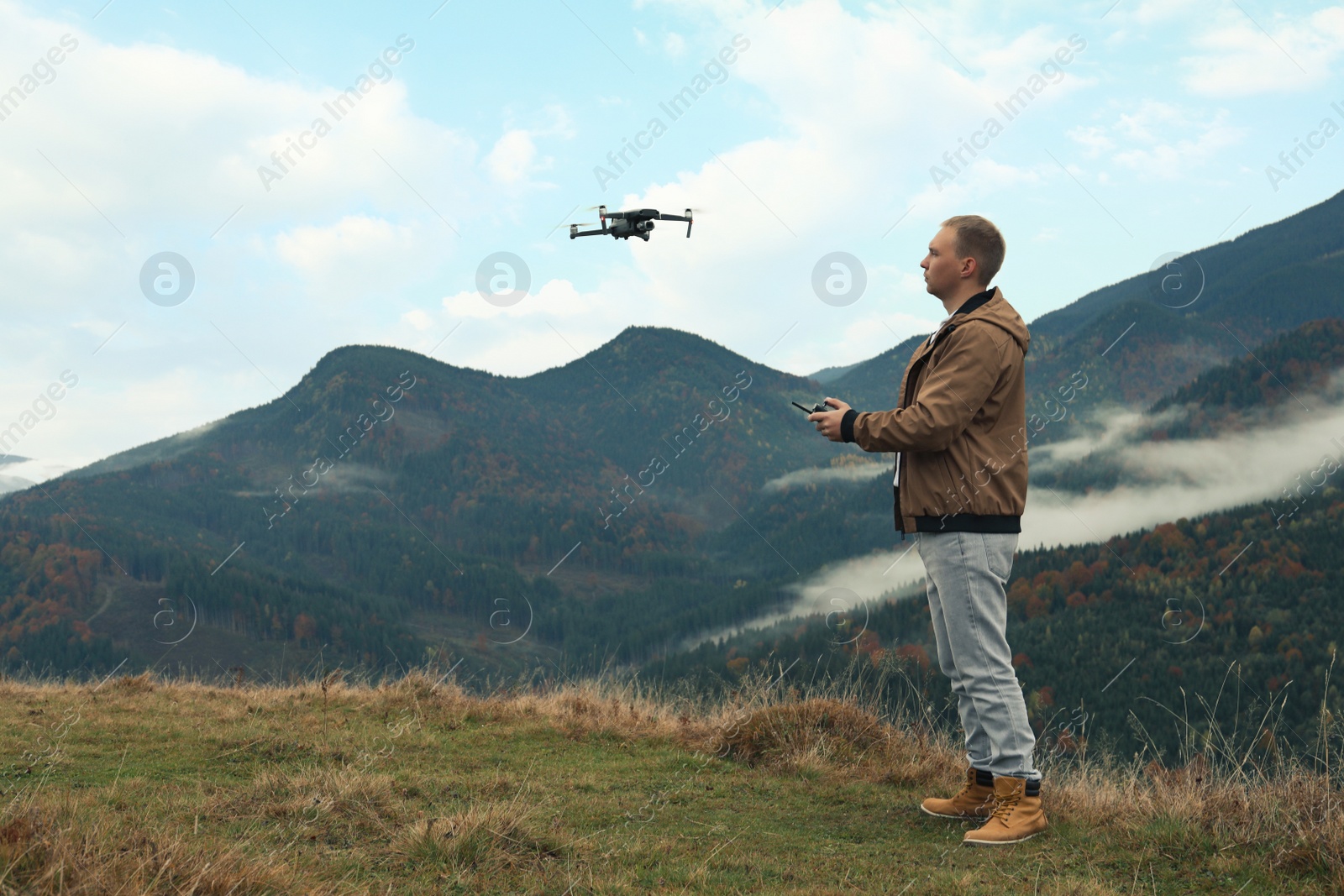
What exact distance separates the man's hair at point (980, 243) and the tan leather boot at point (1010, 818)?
2.26 metres

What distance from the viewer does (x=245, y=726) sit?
637 cm

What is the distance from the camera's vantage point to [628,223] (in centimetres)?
1038

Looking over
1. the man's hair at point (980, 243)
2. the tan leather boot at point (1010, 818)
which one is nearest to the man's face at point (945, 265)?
the man's hair at point (980, 243)

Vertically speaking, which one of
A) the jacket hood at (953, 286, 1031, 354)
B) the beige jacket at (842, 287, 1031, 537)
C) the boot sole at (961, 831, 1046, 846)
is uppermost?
the jacket hood at (953, 286, 1031, 354)

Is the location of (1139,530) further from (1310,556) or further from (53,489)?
(53,489)

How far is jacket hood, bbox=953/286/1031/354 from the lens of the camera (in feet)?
12.7

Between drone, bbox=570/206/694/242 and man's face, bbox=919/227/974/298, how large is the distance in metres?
6.40

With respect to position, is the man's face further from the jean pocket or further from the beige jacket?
the jean pocket

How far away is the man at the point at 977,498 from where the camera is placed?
3.72 m

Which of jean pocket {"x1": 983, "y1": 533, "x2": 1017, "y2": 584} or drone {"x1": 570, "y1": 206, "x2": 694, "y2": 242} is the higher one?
drone {"x1": 570, "y1": 206, "x2": 694, "y2": 242}

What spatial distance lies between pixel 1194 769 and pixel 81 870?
5019mm

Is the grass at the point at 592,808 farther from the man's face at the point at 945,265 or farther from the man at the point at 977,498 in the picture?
the man's face at the point at 945,265

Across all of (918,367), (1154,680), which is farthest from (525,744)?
(1154,680)

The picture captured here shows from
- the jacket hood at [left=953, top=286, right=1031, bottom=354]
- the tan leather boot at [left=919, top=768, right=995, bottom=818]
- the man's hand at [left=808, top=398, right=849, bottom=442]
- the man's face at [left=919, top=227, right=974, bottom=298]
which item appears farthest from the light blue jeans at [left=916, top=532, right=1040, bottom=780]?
the man's face at [left=919, top=227, right=974, bottom=298]
